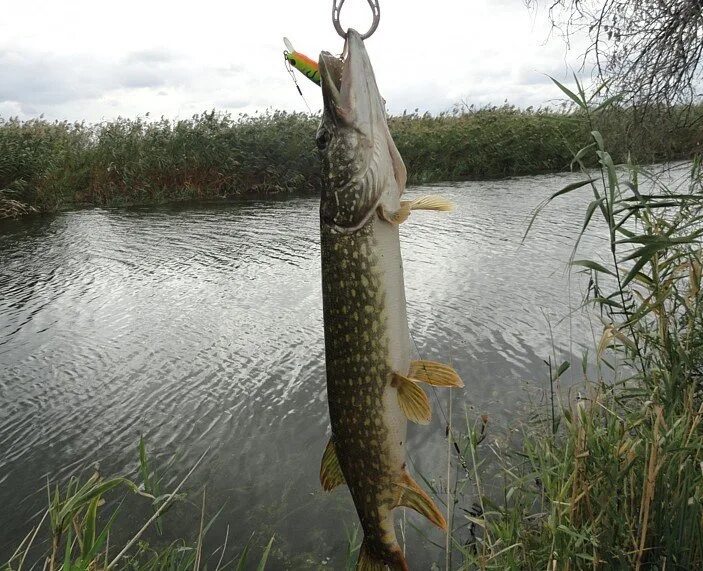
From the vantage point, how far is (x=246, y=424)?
15.8 ft

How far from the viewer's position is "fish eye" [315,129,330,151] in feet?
5.99

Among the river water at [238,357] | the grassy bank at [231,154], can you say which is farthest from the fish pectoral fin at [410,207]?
the grassy bank at [231,154]

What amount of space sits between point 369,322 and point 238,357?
15.0 feet

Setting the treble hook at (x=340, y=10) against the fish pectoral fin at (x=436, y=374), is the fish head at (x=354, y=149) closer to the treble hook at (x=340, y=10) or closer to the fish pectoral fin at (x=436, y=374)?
the treble hook at (x=340, y=10)

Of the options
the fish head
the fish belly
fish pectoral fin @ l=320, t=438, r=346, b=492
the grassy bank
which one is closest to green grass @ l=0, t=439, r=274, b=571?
fish pectoral fin @ l=320, t=438, r=346, b=492

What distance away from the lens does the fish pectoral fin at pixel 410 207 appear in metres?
1.75

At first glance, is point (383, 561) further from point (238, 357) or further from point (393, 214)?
point (238, 357)

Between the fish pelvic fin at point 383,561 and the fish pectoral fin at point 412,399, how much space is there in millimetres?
475

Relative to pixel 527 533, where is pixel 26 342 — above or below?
below

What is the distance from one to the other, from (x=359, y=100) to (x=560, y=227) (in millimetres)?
10174

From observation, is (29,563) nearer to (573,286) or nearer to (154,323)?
(154,323)

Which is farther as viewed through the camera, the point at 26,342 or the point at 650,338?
the point at 26,342

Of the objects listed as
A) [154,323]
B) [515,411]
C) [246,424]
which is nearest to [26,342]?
[154,323]

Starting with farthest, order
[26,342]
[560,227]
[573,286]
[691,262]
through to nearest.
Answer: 1. [560,227]
2. [573,286]
3. [26,342]
4. [691,262]
